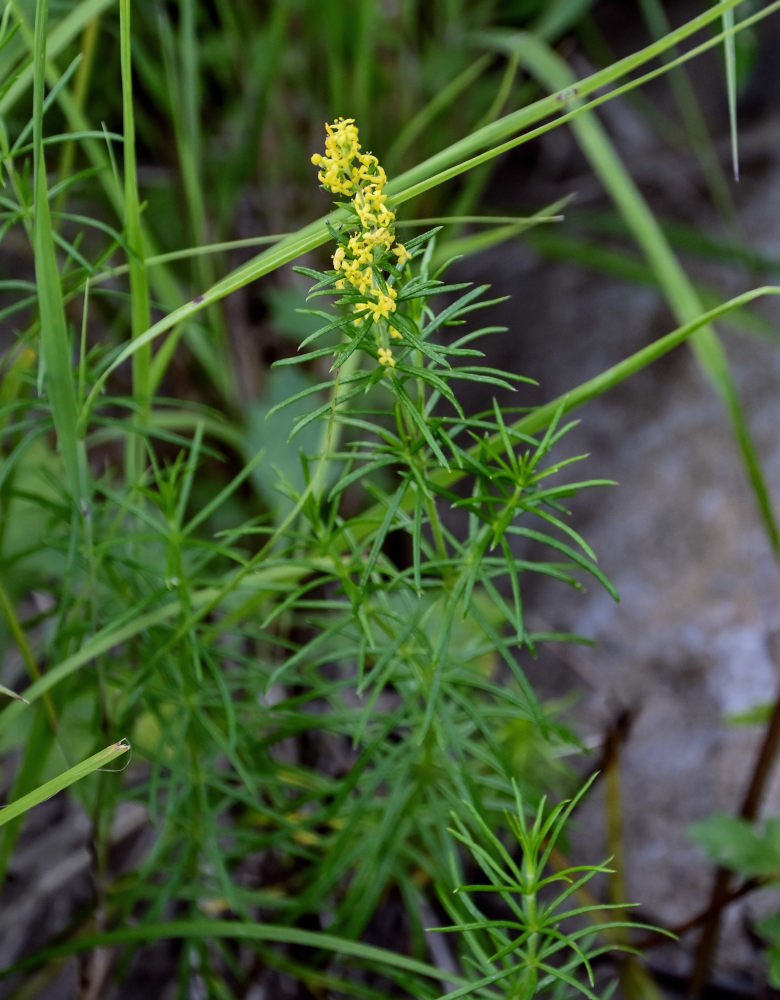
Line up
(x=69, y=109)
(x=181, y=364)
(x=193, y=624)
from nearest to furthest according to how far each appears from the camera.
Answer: (x=193, y=624), (x=69, y=109), (x=181, y=364)

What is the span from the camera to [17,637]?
88 centimetres

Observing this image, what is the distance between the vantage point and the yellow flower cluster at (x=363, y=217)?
60 cm

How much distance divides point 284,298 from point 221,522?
0.42m

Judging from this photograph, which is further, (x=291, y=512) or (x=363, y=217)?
(x=291, y=512)

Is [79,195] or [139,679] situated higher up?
[79,195]

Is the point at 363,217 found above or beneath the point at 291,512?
above

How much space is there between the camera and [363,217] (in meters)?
0.59

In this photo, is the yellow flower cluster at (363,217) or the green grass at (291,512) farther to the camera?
the green grass at (291,512)

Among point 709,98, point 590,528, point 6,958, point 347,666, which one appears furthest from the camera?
point 709,98

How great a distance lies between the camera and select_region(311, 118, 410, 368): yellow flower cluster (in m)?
0.60

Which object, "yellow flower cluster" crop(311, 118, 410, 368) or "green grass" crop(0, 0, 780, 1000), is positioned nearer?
"yellow flower cluster" crop(311, 118, 410, 368)

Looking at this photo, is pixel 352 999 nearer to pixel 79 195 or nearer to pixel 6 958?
pixel 6 958

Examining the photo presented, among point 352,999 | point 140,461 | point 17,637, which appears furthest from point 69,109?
point 352,999

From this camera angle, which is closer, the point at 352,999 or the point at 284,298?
the point at 352,999
